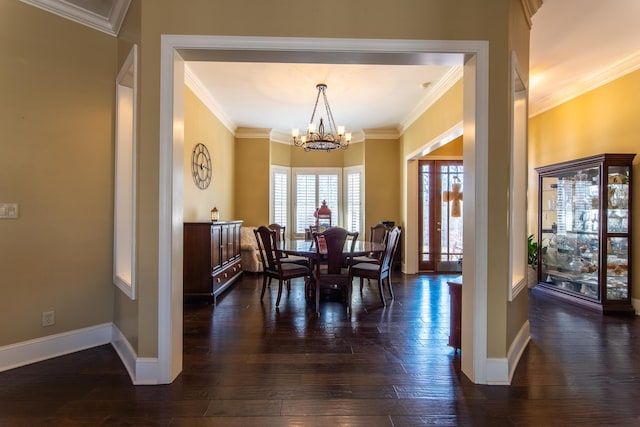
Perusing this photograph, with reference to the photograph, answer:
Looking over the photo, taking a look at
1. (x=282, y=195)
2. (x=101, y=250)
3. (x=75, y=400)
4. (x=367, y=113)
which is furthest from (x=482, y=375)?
(x=282, y=195)

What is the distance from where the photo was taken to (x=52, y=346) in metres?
2.53

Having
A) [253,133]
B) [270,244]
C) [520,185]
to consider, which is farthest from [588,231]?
[253,133]

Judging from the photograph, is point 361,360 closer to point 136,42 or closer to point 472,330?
point 472,330

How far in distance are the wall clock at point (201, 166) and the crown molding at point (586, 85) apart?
5427 mm

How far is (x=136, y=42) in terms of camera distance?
2244 mm

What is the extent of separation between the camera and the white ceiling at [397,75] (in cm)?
286

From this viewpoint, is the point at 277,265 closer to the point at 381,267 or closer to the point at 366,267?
the point at 366,267

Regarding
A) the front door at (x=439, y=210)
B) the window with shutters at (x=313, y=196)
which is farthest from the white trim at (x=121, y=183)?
the front door at (x=439, y=210)

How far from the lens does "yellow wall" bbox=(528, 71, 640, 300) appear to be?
376cm

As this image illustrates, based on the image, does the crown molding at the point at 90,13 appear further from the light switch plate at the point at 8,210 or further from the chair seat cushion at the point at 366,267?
the chair seat cushion at the point at 366,267

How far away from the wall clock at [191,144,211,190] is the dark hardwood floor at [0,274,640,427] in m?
2.30

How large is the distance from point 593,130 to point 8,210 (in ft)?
21.5

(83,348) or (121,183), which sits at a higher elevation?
(121,183)

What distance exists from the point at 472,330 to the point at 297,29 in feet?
8.02
